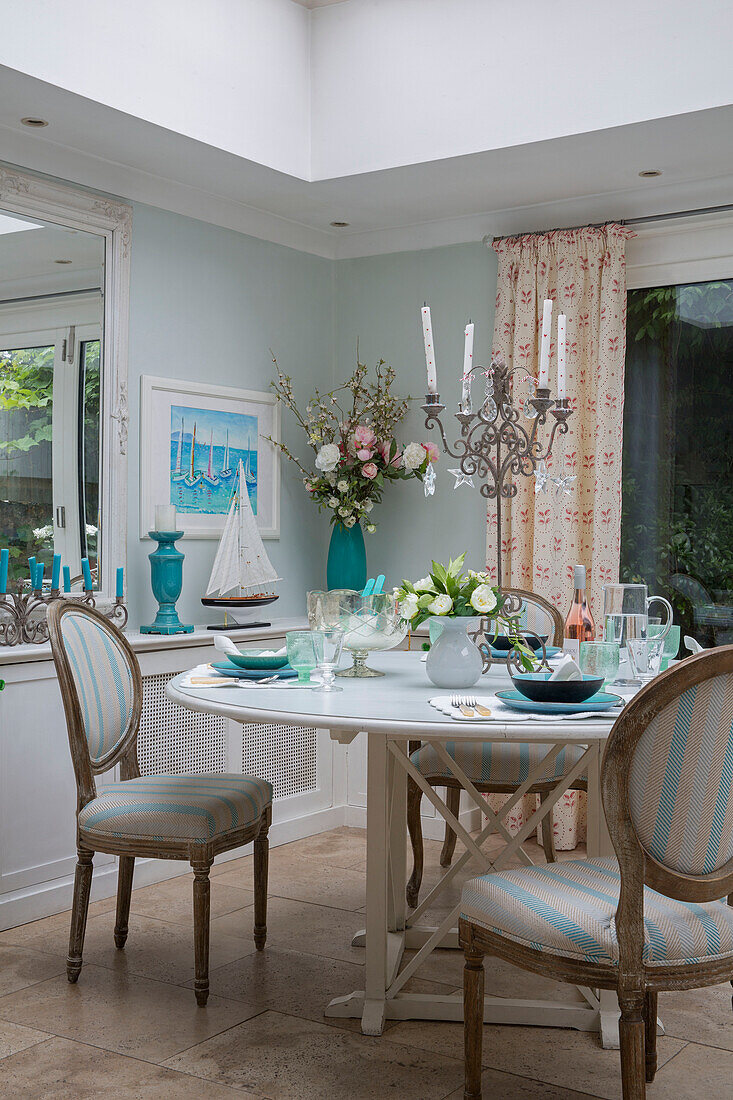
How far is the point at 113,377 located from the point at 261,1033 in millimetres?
2232

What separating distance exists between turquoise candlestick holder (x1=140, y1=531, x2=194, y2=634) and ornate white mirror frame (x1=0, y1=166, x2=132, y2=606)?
0.40 feet

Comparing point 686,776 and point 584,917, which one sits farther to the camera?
point 584,917

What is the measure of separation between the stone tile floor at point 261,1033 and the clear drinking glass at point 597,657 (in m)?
0.88

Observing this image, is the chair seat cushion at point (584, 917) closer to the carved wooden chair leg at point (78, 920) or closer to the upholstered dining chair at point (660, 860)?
the upholstered dining chair at point (660, 860)

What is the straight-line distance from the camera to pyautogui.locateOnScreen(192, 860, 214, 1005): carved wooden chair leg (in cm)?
264

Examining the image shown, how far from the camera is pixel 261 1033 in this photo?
2.54 meters

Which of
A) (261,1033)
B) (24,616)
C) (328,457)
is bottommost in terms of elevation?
(261,1033)

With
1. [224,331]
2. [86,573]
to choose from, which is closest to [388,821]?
[86,573]

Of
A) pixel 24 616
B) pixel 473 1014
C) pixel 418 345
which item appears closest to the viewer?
pixel 473 1014

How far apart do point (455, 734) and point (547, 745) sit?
1.22 m

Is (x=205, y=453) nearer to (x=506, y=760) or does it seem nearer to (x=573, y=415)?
(x=573, y=415)

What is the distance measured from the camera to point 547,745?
3.19 m

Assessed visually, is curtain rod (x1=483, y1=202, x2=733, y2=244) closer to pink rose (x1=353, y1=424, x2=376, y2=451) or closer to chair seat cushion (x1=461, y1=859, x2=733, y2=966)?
pink rose (x1=353, y1=424, x2=376, y2=451)

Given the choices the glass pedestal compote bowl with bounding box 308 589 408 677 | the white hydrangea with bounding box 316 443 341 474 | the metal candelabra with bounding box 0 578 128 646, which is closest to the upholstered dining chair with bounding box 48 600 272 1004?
the metal candelabra with bounding box 0 578 128 646
